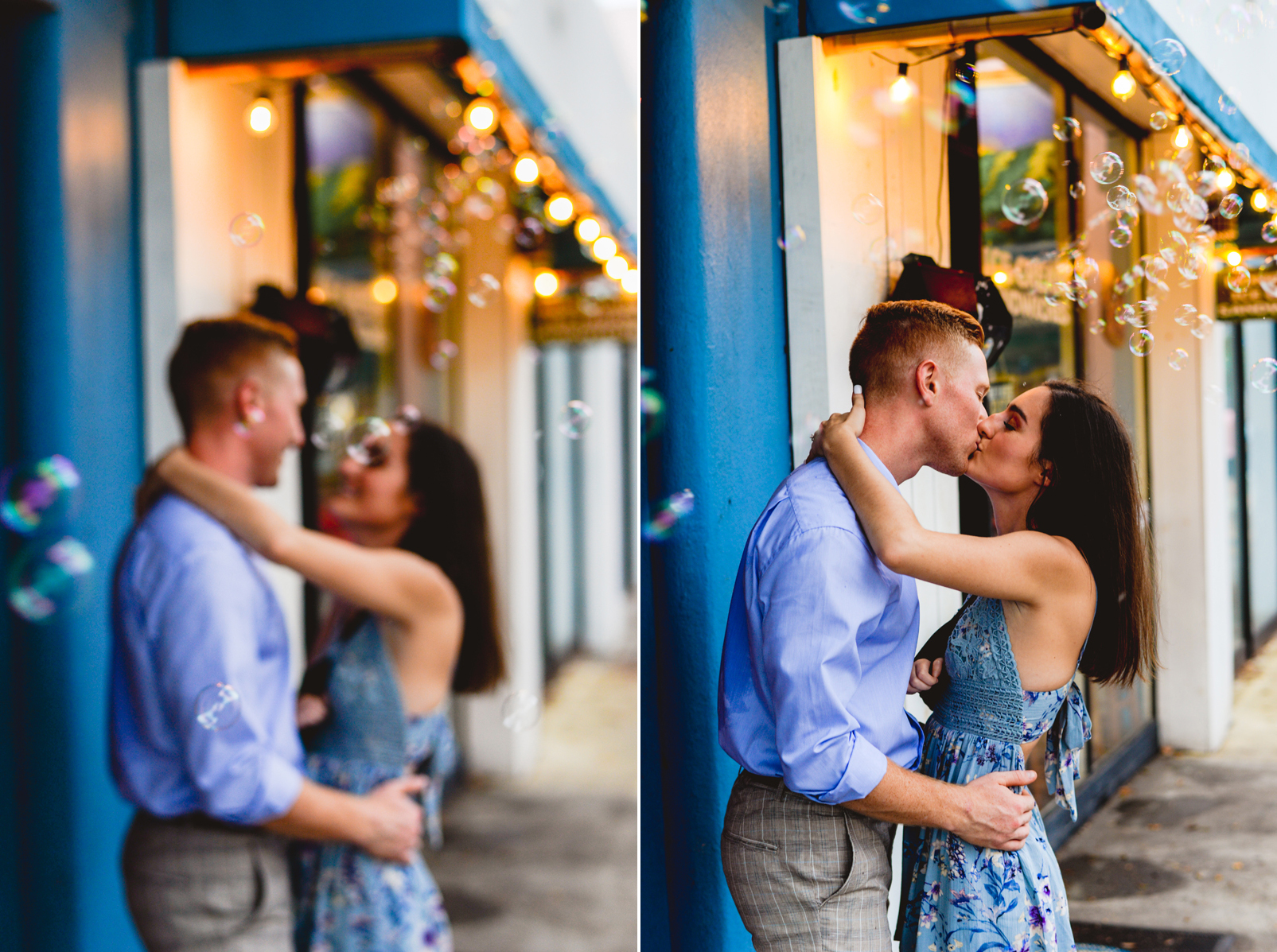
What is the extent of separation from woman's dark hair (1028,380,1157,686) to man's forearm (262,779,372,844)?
1.53m

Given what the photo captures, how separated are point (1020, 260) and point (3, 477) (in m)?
2.35

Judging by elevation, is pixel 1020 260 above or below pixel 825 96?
below

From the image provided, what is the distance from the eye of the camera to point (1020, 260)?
2.51 m

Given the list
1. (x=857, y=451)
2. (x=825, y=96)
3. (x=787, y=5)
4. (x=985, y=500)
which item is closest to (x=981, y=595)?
(x=985, y=500)

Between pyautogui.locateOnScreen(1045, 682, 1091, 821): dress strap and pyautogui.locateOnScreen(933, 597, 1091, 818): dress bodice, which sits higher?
pyautogui.locateOnScreen(933, 597, 1091, 818): dress bodice

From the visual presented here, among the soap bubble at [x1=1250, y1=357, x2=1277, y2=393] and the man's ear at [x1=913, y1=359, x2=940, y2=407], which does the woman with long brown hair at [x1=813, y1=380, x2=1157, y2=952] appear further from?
the soap bubble at [x1=1250, y1=357, x2=1277, y2=393]

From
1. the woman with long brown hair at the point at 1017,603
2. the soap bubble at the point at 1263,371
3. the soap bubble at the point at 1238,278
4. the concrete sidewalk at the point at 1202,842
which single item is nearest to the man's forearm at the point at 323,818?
the woman with long brown hair at the point at 1017,603

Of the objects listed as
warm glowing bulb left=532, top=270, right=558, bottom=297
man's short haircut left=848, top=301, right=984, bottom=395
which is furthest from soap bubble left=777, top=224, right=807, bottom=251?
warm glowing bulb left=532, top=270, right=558, bottom=297

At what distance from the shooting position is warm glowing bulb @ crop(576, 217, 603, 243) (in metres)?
2.76

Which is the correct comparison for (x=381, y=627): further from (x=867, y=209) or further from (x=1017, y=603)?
(x=867, y=209)

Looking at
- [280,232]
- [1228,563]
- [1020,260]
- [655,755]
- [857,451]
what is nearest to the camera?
[857,451]

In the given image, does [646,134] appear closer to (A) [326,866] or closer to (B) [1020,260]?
(B) [1020,260]

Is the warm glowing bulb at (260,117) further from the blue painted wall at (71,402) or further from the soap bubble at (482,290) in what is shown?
the soap bubble at (482,290)

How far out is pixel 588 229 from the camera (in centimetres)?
277
